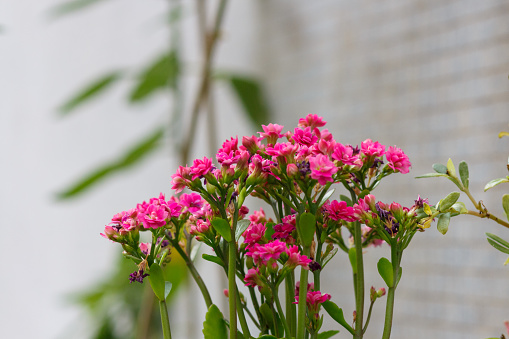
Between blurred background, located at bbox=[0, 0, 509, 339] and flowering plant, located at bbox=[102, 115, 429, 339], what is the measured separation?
0.81 m

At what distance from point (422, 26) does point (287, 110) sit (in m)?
0.62

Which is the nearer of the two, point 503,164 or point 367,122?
point 503,164

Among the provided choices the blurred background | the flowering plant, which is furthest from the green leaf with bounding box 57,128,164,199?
the flowering plant

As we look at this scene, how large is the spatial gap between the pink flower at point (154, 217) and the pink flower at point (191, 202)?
0.06 ft

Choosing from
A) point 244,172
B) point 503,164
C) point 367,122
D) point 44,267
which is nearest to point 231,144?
→ point 244,172

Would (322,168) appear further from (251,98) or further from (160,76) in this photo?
(251,98)

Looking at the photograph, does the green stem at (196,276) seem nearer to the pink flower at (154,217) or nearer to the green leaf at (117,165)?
the pink flower at (154,217)

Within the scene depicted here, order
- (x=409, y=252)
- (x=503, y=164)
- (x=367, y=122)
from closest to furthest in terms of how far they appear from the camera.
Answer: (x=503, y=164)
(x=409, y=252)
(x=367, y=122)

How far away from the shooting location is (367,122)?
5.34 feet

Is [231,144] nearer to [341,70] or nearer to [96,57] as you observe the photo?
[341,70]

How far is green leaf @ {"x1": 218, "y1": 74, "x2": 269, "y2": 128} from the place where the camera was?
4.51 feet

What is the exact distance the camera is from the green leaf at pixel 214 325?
0.30m

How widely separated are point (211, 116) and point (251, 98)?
14 cm

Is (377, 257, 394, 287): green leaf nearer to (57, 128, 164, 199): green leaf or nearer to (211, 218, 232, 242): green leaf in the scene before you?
(211, 218, 232, 242): green leaf
